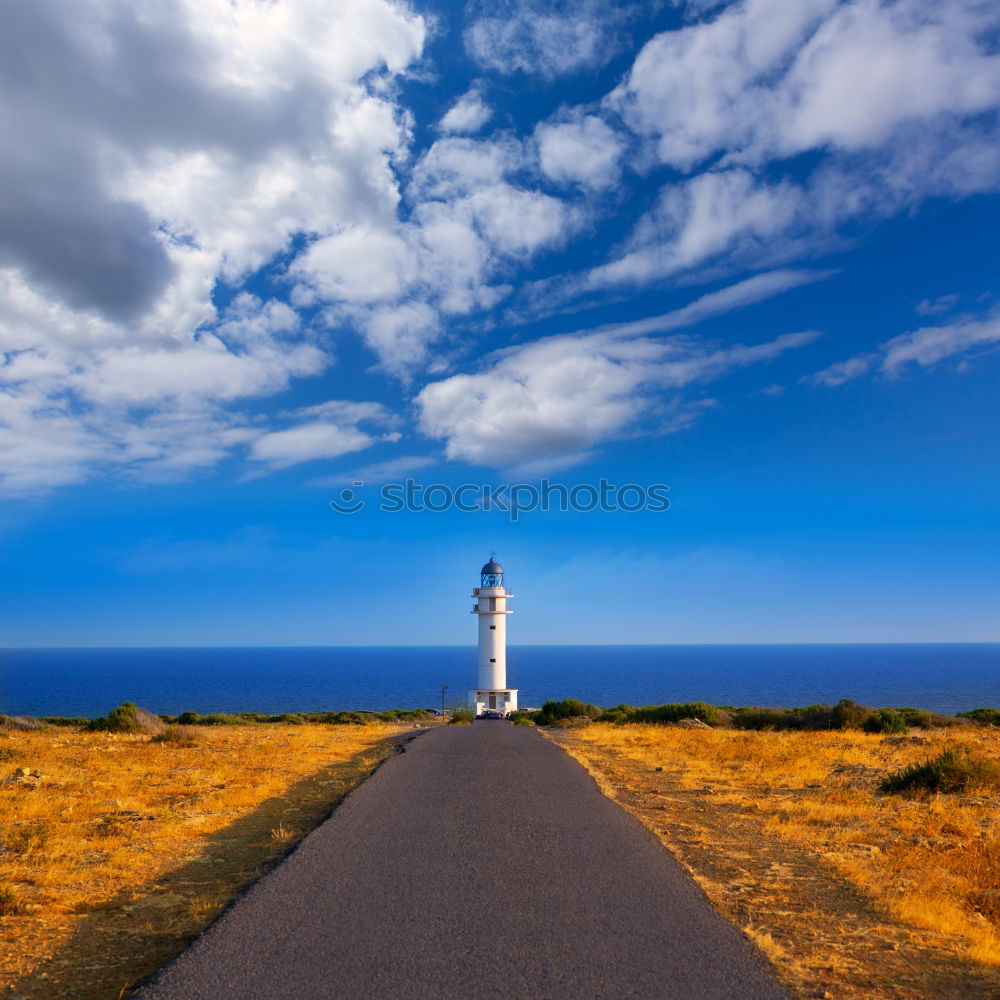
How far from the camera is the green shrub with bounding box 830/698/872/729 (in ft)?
104

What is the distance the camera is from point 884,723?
98.7ft

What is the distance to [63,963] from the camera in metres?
6.86

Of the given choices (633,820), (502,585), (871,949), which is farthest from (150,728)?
(502,585)

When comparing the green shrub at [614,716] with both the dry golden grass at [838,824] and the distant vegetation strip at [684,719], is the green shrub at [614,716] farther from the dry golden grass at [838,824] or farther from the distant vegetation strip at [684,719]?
the dry golden grass at [838,824]

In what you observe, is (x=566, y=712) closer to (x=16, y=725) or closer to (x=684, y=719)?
(x=684, y=719)

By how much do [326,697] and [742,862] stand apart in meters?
127

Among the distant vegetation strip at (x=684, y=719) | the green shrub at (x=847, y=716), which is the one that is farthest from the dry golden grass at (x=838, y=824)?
the distant vegetation strip at (x=684, y=719)

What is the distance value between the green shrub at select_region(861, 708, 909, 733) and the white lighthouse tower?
30.2 meters

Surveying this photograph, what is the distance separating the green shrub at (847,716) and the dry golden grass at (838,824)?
19.5 ft

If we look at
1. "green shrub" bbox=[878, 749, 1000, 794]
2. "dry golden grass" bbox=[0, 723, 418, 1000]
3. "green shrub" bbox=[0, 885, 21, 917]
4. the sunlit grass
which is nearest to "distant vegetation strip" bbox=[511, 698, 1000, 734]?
the sunlit grass

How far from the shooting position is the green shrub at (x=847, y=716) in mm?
31797

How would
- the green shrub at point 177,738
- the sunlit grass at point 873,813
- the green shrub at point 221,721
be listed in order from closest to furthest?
the sunlit grass at point 873,813 → the green shrub at point 177,738 → the green shrub at point 221,721

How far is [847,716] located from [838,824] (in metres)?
21.7

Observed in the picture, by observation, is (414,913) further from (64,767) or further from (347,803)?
(64,767)
